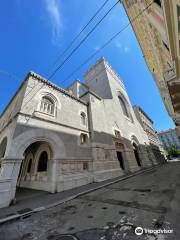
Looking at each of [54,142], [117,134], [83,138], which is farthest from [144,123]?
[54,142]

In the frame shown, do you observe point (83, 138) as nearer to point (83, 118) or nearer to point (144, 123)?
point (83, 118)

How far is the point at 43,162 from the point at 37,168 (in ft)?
2.98

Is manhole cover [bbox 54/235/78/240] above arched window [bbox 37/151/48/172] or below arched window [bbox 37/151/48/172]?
below

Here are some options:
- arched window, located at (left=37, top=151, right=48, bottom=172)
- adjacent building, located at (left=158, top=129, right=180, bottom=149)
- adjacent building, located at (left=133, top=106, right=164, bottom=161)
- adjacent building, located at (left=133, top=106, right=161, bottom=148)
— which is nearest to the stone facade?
arched window, located at (left=37, top=151, right=48, bottom=172)

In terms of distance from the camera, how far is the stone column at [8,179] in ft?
17.9

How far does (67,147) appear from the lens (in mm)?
9305

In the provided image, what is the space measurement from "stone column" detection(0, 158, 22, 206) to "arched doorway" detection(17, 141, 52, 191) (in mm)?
2625

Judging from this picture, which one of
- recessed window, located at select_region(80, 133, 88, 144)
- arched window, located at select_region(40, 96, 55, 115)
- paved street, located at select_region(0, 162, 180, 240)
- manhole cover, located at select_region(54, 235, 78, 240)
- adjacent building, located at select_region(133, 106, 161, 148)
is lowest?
manhole cover, located at select_region(54, 235, 78, 240)

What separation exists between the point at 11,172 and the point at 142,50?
13293 millimetres

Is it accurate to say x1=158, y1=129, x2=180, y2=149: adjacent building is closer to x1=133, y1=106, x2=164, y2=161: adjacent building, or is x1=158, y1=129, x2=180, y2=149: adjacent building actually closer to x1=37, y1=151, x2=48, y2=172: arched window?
x1=133, y1=106, x2=164, y2=161: adjacent building

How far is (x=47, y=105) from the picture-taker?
966 centimetres

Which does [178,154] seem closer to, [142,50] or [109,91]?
[109,91]

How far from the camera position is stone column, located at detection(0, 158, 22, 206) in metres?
5.45

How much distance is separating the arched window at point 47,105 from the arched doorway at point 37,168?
2675 mm
